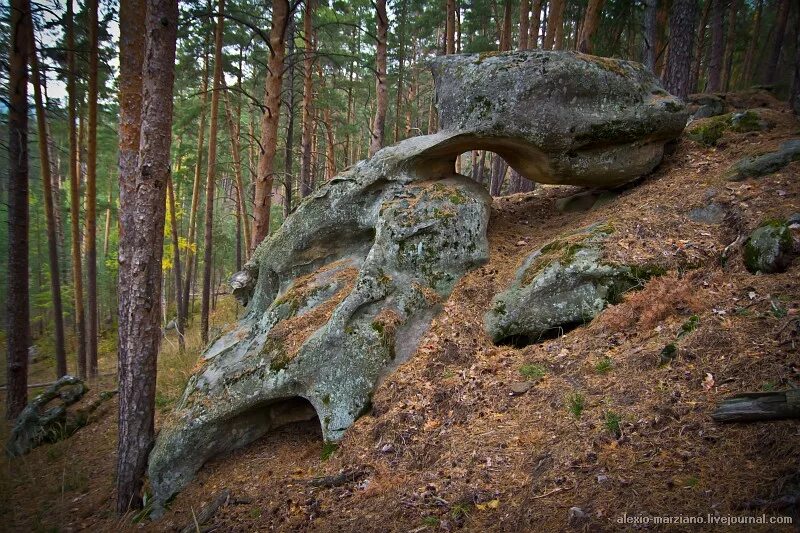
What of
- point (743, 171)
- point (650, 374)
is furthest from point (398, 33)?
point (650, 374)

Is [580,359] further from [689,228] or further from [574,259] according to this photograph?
[689,228]

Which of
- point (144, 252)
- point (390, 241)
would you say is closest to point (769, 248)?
point (390, 241)

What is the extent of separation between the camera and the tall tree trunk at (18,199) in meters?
8.61

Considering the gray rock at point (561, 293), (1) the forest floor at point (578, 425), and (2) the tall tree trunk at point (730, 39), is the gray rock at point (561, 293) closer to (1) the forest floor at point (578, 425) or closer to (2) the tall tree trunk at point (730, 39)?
(1) the forest floor at point (578, 425)

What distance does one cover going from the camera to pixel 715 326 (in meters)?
4.11

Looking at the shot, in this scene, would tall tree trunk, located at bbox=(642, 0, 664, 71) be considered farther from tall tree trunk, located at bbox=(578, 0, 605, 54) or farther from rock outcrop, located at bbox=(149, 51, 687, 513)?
rock outcrop, located at bbox=(149, 51, 687, 513)

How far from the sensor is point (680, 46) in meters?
9.86

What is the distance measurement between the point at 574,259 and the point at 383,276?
269 centimetres

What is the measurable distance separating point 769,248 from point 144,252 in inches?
298

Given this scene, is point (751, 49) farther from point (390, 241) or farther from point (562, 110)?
point (390, 241)

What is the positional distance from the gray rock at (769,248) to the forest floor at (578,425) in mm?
157

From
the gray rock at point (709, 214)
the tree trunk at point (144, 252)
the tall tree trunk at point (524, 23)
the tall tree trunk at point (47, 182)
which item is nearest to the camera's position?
the tree trunk at point (144, 252)

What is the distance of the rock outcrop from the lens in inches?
217

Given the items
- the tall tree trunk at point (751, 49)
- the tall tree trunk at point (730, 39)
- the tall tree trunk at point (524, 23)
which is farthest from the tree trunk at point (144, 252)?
the tall tree trunk at point (751, 49)
